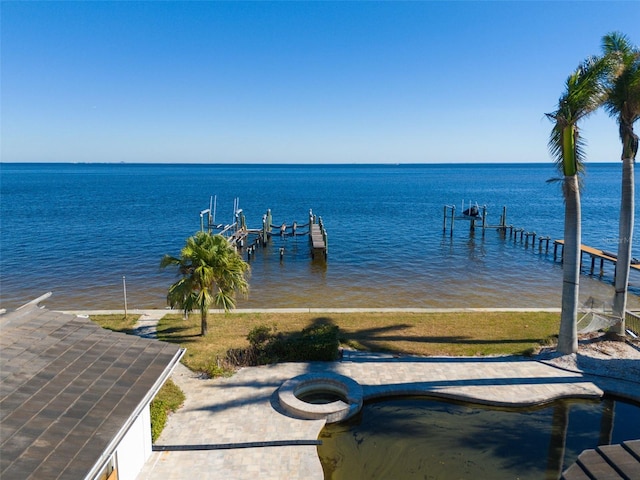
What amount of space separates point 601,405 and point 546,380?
4.87 feet

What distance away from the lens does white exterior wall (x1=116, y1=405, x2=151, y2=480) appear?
8.77 metres

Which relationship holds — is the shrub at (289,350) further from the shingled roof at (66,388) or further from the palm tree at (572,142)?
the palm tree at (572,142)

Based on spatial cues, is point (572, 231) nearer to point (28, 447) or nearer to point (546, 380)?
point (546, 380)

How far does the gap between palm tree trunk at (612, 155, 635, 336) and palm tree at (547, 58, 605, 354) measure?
2.46 m

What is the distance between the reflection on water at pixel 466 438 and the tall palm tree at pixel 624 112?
5415 mm

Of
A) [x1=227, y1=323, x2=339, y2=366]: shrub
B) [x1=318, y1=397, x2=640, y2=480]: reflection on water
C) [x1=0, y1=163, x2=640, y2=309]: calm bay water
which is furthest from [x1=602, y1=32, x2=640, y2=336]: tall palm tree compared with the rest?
[x1=227, y1=323, x2=339, y2=366]: shrub

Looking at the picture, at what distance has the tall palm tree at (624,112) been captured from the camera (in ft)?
47.4

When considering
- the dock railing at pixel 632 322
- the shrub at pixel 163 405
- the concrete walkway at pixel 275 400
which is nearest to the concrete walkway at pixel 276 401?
the concrete walkway at pixel 275 400

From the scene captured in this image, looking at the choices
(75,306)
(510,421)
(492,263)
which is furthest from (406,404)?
(492,263)

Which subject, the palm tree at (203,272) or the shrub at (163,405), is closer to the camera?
the shrub at (163,405)

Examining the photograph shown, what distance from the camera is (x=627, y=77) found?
14.5 metres

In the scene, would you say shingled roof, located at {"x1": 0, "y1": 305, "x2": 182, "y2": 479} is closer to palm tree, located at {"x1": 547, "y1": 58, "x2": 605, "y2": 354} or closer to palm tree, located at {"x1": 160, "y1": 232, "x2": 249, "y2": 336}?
palm tree, located at {"x1": 160, "y1": 232, "x2": 249, "y2": 336}

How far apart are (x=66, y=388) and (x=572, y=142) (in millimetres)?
14646

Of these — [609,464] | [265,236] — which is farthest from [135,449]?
[265,236]
